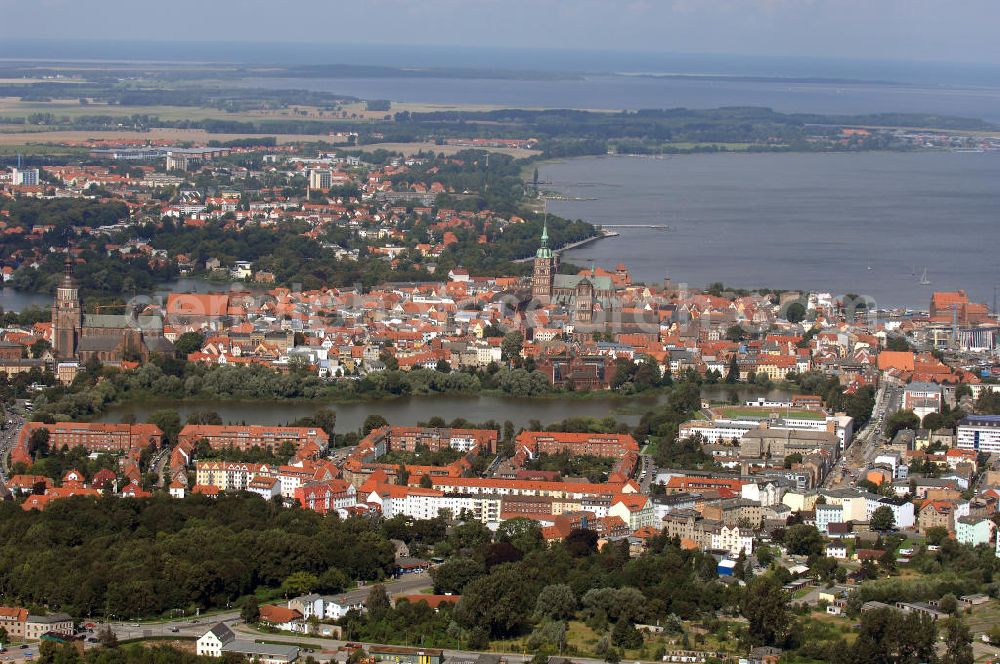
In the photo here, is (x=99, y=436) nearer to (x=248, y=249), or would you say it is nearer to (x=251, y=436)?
(x=251, y=436)

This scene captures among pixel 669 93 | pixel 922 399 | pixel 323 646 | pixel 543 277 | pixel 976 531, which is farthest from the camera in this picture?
pixel 669 93

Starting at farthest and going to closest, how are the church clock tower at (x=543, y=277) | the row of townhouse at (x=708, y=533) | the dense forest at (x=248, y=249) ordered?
the dense forest at (x=248, y=249) → the church clock tower at (x=543, y=277) → the row of townhouse at (x=708, y=533)

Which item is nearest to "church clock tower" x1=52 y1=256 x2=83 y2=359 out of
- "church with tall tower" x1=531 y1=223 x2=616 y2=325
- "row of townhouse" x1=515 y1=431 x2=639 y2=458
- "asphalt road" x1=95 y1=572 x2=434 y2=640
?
"church with tall tower" x1=531 y1=223 x2=616 y2=325

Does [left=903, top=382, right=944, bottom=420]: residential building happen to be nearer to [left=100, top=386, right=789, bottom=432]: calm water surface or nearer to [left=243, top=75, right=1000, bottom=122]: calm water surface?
[left=100, top=386, right=789, bottom=432]: calm water surface

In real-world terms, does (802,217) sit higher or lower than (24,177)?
higher

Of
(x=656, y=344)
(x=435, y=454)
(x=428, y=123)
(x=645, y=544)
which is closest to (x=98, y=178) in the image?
(x=428, y=123)

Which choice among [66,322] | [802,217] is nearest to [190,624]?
[66,322]

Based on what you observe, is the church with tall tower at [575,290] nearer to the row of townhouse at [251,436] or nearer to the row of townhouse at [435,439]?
the row of townhouse at [435,439]

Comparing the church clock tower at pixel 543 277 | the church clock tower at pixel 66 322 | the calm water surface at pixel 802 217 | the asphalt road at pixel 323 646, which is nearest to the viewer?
the asphalt road at pixel 323 646

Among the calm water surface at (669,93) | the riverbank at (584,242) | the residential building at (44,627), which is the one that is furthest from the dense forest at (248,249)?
the calm water surface at (669,93)
